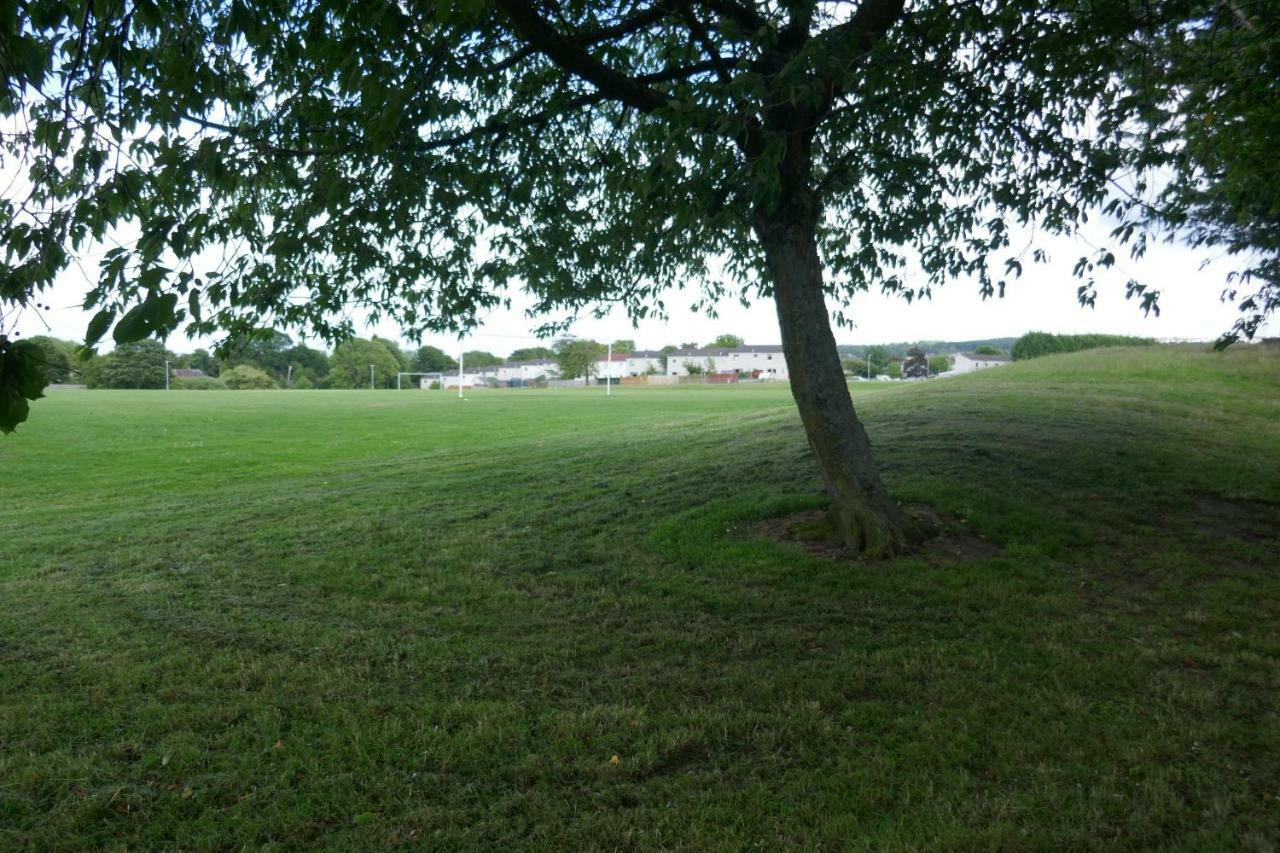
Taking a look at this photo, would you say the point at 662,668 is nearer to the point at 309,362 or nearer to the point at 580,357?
the point at 580,357

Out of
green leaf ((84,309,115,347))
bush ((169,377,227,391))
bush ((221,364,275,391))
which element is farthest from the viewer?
bush ((221,364,275,391))

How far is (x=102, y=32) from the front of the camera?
462 cm

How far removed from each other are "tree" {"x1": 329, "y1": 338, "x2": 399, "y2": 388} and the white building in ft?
153

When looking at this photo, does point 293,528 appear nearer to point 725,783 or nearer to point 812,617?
point 812,617

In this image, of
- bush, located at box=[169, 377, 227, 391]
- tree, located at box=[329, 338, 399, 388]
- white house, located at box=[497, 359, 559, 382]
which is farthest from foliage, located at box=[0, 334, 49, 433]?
white house, located at box=[497, 359, 559, 382]

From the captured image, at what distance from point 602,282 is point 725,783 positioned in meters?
8.13

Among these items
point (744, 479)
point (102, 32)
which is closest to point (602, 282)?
point (744, 479)

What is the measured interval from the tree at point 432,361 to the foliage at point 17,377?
125m

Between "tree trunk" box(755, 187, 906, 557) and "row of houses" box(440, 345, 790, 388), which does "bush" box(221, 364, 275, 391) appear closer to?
"row of houses" box(440, 345, 790, 388)

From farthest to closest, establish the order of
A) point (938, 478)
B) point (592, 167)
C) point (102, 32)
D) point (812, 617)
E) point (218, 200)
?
point (938, 478), point (592, 167), point (218, 200), point (812, 617), point (102, 32)

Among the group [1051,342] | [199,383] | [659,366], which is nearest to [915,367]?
[1051,342]

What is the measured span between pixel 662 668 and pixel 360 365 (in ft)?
345

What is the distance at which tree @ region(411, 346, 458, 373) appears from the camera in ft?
413

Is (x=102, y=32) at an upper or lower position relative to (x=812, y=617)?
upper
